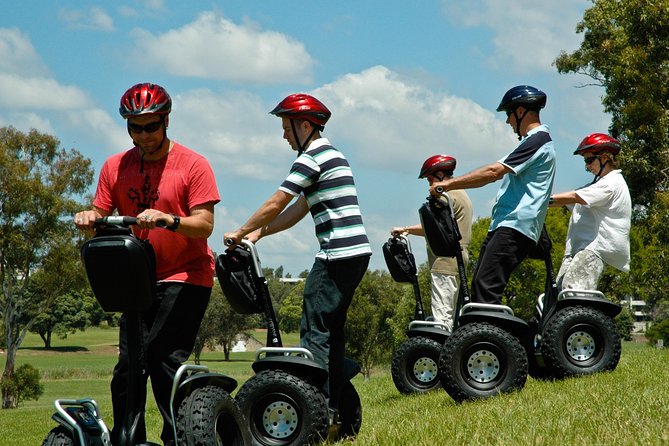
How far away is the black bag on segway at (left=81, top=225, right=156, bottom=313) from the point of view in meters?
4.22

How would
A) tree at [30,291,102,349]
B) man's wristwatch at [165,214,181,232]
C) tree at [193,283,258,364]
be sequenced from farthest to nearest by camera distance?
tree at [30,291,102,349]
tree at [193,283,258,364]
man's wristwatch at [165,214,181,232]

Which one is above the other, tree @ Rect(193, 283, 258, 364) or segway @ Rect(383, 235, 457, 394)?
tree @ Rect(193, 283, 258, 364)

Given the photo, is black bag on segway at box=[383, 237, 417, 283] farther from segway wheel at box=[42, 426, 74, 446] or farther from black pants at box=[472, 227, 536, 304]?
segway wheel at box=[42, 426, 74, 446]

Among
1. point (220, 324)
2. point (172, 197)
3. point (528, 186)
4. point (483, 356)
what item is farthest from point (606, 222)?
point (220, 324)

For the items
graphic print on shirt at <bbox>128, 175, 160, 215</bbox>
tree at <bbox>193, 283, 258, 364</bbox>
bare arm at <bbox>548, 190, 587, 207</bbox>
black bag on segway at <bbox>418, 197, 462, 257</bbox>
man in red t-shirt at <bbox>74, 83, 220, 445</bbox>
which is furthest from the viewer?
tree at <bbox>193, 283, 258, 364</bbox>

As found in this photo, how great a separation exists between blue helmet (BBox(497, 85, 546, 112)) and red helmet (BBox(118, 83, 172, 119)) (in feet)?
11.1

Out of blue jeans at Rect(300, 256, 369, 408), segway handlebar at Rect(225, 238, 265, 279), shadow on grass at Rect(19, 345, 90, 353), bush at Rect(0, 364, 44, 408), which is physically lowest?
bush at Rect(0, 364, 44, 408)

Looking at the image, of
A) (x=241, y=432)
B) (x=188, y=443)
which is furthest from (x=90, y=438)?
(x=241, y=432)

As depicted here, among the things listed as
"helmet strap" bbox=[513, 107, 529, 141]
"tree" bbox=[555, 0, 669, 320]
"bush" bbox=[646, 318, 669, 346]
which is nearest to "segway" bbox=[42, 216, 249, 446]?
"helmet strap" bbox=[513, 107, 529, 141]

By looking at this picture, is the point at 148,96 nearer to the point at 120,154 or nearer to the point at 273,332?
the point at 120,154

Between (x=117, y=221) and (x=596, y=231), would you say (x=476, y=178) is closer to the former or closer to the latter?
(x=596, y=231)

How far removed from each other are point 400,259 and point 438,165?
1.06 metres

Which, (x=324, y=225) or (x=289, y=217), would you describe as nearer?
(x=324, y=225)

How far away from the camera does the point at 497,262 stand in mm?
6926
